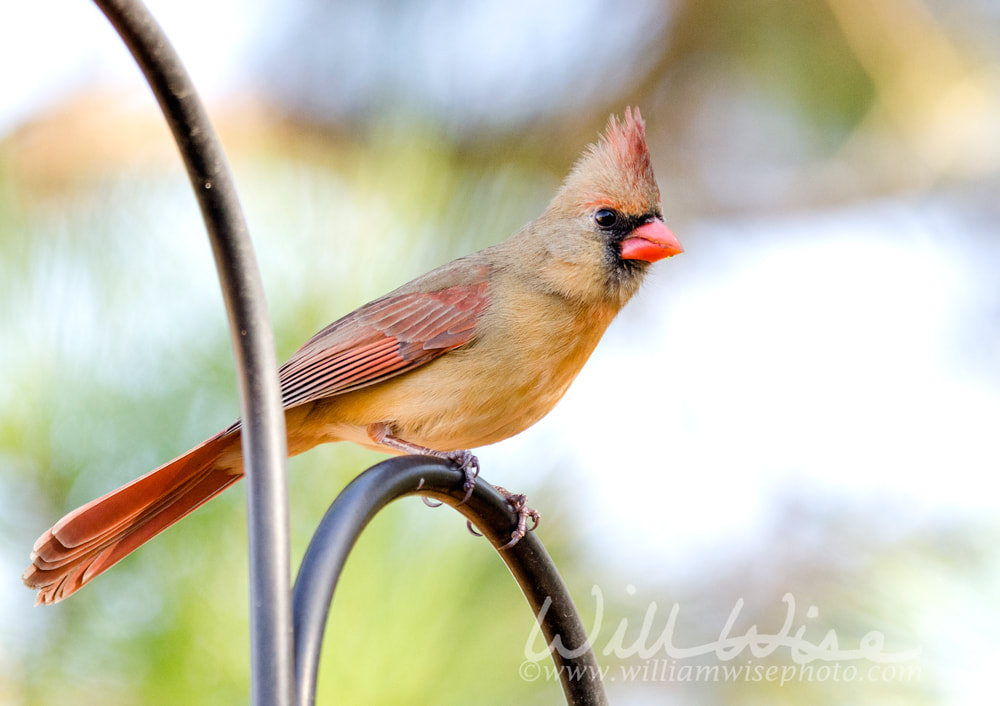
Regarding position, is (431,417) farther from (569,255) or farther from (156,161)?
(156,161)

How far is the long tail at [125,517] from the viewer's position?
1495 mm

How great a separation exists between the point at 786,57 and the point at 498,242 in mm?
1676

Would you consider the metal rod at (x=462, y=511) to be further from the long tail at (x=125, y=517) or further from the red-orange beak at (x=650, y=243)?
the red-orange beak at (x=650, y=243)

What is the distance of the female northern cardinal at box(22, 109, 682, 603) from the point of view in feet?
6.53

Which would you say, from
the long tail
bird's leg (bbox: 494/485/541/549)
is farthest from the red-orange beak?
the long tail

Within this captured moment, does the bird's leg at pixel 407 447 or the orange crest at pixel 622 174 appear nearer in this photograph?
the bird's leg at pixel 407 447

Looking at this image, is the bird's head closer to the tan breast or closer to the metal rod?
the tan breast

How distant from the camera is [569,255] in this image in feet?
7.29

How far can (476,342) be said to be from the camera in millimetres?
2090

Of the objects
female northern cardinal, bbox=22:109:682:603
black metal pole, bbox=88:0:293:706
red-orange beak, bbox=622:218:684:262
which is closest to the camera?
black metal pole, bbox=88:0:293:706

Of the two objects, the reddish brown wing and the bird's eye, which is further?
the bird's eye

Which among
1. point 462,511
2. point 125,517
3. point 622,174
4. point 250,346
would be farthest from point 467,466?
point 622,174

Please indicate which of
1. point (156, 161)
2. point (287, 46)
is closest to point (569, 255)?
point (156, 161)

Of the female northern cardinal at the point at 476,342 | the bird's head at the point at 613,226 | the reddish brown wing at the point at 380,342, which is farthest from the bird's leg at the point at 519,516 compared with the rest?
the bird's head at the point at 613,226
